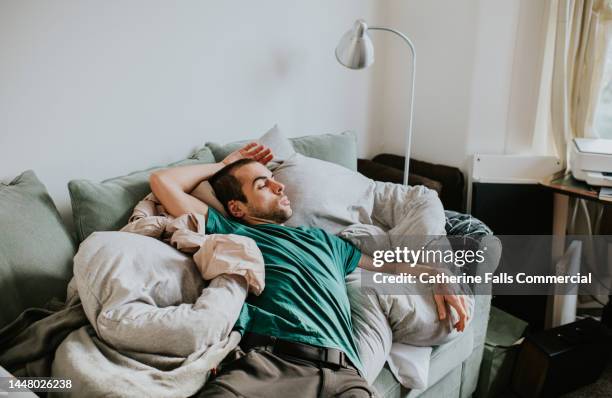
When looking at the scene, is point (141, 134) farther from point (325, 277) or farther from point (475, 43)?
point (475, 43)

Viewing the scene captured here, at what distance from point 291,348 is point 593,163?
57.5 inches

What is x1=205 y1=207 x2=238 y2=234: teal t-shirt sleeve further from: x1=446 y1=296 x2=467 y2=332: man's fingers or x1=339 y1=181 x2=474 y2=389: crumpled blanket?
x1=446 y1=296 x2=467 y2=332: man's fingers

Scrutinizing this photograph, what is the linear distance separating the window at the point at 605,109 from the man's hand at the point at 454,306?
133 centimetres

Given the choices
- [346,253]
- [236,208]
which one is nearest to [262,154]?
[236,208]

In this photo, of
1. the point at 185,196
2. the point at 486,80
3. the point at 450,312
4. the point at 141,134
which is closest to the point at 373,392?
the point at 450,312

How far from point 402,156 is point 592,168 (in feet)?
3.21

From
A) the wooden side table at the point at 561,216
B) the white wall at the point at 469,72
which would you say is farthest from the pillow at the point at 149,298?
the white wall at the point at 469,72

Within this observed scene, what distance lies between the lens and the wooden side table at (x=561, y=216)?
5.74 feet

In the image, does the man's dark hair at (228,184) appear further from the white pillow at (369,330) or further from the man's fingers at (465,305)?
the man's fingers at (465,305)

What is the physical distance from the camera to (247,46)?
1893 millimetres

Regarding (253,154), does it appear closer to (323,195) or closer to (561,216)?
(323,195)

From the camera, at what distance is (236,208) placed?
1.41m

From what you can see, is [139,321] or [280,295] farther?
[280,295]

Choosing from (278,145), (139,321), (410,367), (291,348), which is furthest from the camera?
(278,145)
